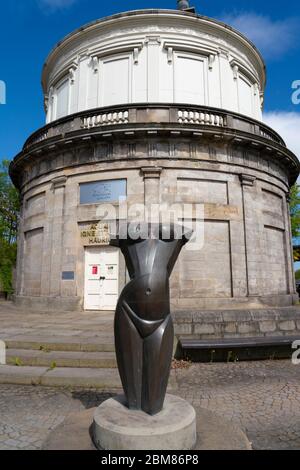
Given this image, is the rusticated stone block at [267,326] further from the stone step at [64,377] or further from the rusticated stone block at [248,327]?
the stone step at [64,377]

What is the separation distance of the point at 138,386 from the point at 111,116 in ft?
42.2

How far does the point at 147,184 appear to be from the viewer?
13203 millimetres

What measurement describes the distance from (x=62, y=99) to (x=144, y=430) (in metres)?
20.8

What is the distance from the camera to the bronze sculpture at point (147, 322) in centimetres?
340

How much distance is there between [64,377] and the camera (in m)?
5.68

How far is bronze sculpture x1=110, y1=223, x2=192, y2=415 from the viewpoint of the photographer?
→ 340 centimetres

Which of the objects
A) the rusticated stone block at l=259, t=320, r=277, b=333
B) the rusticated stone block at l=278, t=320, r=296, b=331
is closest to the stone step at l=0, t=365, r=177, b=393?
the rusticated stone block at l=259, t=320, r=277, b=333

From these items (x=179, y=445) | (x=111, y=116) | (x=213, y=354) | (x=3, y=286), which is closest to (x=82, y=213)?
(x=111, y=116)

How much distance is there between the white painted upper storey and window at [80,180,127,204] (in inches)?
232

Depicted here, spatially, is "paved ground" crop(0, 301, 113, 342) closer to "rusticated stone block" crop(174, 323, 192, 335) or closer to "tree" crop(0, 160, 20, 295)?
"rusticated stone block" crop(174, 323, 192, 335)

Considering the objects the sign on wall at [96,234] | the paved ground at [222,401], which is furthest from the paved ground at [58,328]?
the sign on wall at [96,234]

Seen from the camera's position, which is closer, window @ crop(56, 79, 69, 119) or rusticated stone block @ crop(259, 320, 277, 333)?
rusticated stone block @ crop(259, 320, 277, 333)

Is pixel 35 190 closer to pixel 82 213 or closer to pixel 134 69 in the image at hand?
pixel 82 213

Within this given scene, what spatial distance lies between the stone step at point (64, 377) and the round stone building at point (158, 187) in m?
6.65
